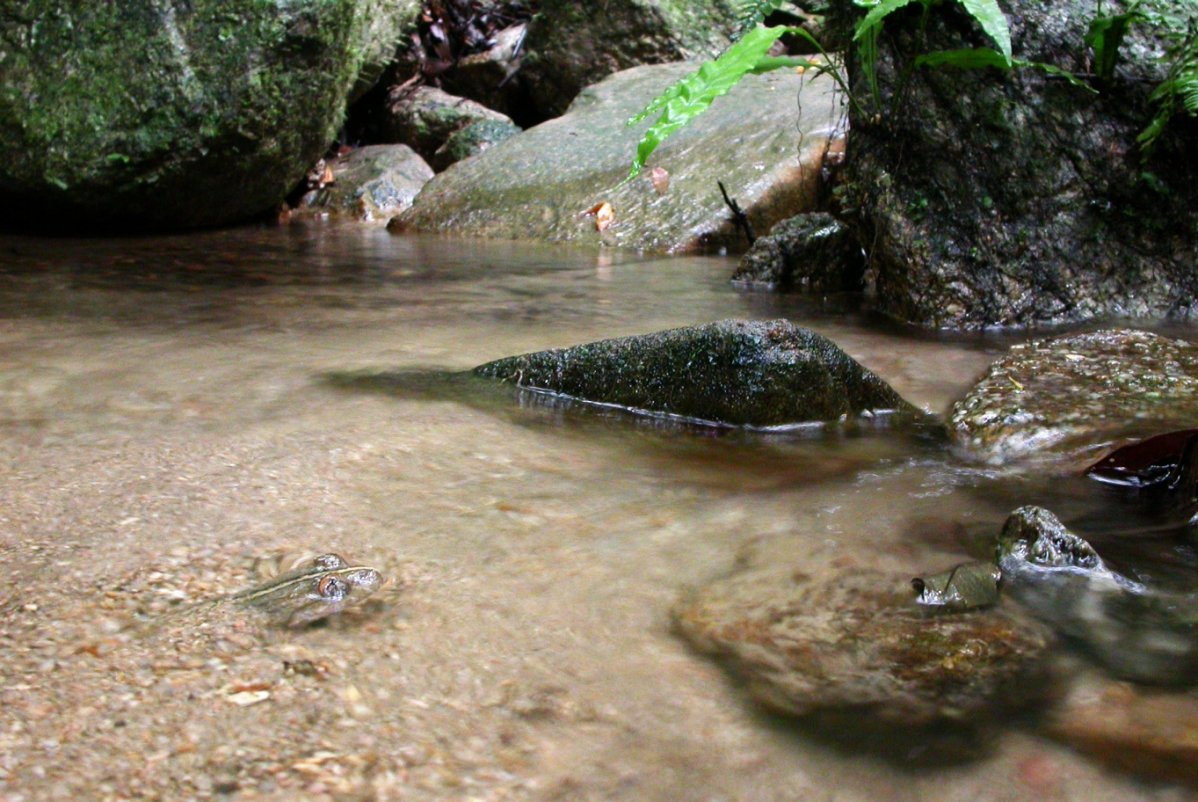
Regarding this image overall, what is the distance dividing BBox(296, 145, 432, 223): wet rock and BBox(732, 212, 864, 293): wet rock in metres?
5.17

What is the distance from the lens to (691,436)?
115 inches

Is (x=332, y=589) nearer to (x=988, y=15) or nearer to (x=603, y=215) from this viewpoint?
(x=988, y=15)

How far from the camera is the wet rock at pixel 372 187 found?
10.2 m

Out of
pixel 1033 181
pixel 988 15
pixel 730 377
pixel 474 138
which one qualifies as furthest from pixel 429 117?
pixel 730 377

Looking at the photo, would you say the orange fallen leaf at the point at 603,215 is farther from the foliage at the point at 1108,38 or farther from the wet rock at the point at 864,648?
the wet rock at the point at 864,648

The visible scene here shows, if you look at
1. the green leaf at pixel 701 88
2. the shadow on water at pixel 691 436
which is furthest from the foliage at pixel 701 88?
the shadow on water at pixel 691 436

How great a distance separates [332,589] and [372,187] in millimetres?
9256

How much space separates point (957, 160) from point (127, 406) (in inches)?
137

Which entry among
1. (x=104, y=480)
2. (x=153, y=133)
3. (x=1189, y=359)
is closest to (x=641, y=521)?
(x=104, y=480)

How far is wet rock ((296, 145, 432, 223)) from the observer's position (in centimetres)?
1023

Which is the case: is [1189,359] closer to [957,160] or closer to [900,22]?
[957,160]

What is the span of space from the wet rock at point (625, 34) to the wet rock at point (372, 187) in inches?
80.8

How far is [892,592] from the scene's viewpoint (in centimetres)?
184

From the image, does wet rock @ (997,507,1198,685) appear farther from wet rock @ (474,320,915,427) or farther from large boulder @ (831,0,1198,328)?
large boulder @ (831,0,1198,328)
